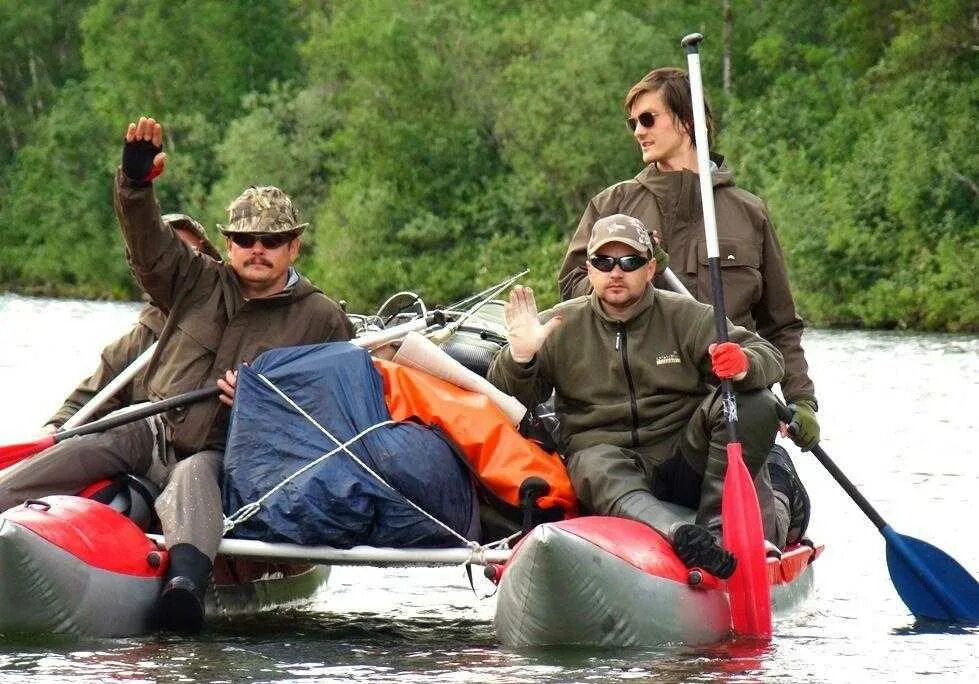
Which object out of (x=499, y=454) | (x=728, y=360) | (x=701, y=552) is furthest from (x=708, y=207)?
(x=701, y=552)

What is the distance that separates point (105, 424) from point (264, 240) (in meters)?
0.90

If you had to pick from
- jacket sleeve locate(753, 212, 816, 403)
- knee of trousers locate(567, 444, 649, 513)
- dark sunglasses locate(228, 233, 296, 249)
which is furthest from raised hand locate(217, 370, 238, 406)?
jacket sleeve locate(753, 212, 816, 403)

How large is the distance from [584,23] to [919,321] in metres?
13.1

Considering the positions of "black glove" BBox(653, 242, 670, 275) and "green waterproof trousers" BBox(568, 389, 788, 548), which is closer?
"green waterproof trousers" BBox(568, 389, 788, 548)

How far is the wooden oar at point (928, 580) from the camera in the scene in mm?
8492

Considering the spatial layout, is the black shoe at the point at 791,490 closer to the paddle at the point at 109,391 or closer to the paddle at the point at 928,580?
the paddle at the point at 928,580

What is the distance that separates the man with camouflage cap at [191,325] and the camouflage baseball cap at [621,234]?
1143 mm

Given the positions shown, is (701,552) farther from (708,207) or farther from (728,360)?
(708,207)

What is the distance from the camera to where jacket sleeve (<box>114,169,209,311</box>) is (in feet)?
24.0

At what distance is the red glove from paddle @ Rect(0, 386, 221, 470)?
1879mm

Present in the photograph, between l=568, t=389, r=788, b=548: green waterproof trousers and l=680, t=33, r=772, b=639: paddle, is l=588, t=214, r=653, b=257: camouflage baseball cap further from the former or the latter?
l=568, t=389, r=788, b=548: green waterproof trousers

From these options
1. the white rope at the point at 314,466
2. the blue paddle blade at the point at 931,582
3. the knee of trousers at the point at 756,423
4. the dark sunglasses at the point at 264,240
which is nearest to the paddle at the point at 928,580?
the blue paddle blade at the point at 931,582

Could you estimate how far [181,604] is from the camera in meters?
7.05

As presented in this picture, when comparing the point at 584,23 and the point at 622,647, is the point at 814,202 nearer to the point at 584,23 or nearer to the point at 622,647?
the point at 584,23
